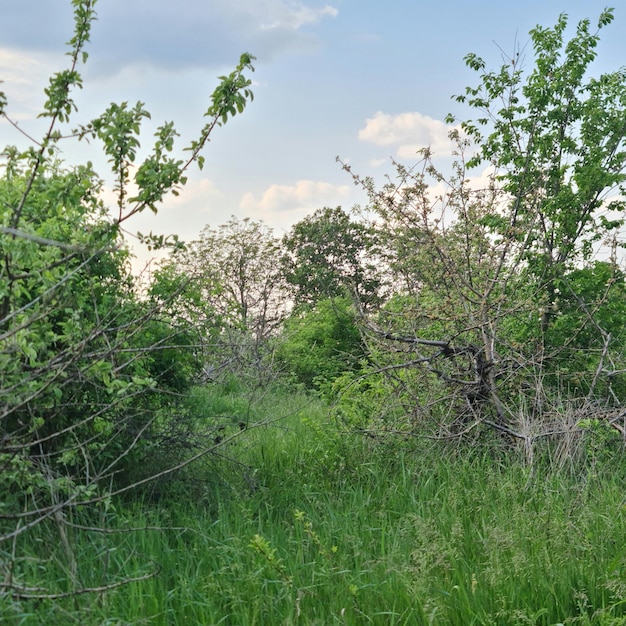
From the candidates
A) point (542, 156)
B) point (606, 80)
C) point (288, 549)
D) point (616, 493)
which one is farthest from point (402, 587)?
point (606, 80)

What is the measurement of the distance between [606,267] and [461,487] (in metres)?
5.05

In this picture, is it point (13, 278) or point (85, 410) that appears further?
point (85, 410)

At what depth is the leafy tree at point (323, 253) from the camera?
25.6 meters

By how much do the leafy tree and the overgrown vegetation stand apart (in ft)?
50.8

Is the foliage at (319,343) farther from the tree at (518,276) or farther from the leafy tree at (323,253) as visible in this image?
the leafy tree at (323,253)

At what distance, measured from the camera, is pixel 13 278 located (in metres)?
3.29

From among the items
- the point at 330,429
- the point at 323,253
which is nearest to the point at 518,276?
the point at 330,429

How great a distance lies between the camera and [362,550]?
434cm

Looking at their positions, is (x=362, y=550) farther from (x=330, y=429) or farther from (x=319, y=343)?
(x=319, y=343)

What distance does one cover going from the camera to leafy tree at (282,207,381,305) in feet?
83.9

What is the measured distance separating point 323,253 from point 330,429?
1971cm

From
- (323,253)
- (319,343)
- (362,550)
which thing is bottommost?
(362,550)

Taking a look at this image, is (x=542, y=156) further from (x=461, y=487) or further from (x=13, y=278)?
(x=13, y=278)

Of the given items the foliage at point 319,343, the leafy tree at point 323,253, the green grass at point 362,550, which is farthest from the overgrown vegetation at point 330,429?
the leafy tree at point 323,253
